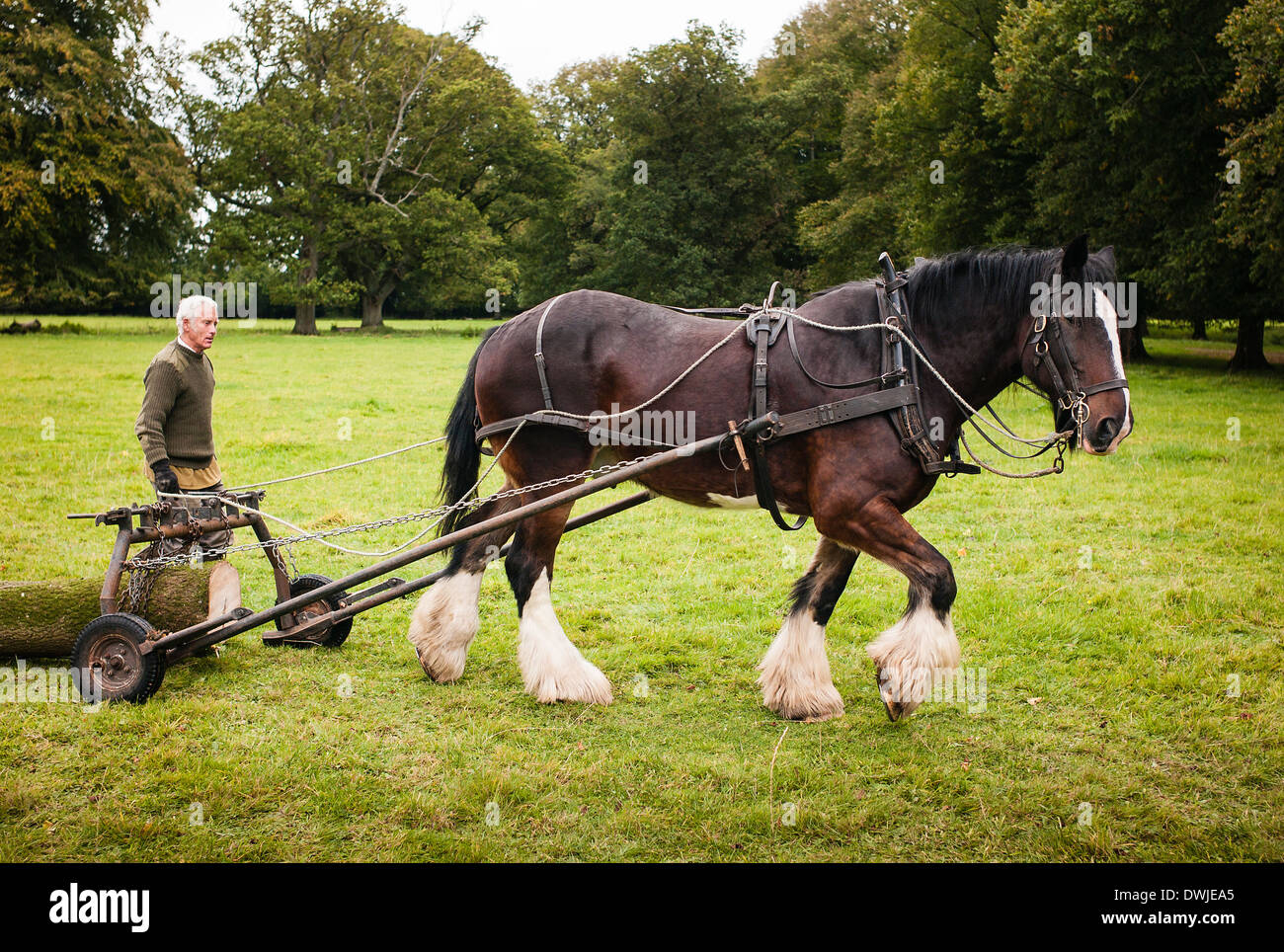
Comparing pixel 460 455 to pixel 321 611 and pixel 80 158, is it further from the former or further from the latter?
pixel 80 158

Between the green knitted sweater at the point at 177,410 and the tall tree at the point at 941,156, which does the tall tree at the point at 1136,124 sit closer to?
the tall tree at the point at 941,156

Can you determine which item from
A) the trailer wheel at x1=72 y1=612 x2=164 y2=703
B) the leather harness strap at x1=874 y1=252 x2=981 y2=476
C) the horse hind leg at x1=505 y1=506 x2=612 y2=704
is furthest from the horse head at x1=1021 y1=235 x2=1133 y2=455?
the trailer wheel at x1=72 y1=612 x2=164 y2=703

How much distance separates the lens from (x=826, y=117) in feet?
156

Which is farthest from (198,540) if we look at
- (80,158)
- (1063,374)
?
(80,158)

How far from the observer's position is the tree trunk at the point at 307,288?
43.5 meters

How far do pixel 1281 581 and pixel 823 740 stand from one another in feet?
16.3

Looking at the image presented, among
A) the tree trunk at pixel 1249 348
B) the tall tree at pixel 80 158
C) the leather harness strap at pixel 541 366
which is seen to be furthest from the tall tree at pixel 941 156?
the tall tree at pixel 80 158

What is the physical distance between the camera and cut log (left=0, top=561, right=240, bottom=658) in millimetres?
5957

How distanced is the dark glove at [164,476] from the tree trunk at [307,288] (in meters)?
40.1

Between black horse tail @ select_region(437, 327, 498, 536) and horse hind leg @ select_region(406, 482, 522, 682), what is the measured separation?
1.04 feet

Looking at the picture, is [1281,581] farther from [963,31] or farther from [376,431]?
[963,31]

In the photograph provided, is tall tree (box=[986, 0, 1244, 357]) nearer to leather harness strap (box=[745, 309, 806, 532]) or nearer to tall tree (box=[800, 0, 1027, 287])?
tall tree (box=[800, 0, 1027, 287])

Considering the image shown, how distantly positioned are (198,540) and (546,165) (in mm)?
49910

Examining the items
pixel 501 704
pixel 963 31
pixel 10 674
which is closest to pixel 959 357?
pixel 501 704
